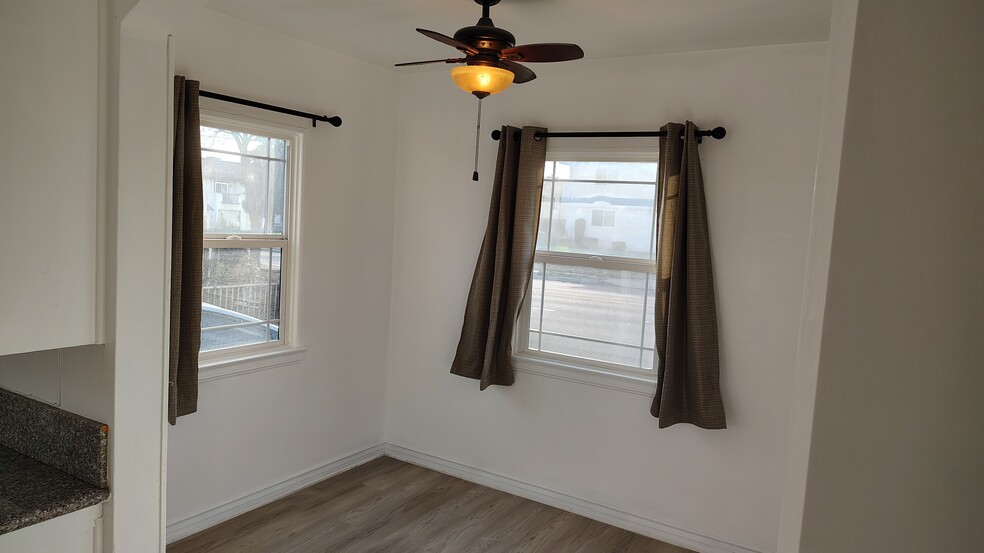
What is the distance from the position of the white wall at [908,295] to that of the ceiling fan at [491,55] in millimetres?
1733

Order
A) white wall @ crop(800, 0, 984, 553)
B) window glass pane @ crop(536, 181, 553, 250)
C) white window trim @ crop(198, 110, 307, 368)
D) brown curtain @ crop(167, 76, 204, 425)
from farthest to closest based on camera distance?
1. window glass pane @ crop(536, 181, 553, 250)
2. white window trim @ crop(198, 110, 307, 368)
3. brown curtain @ crop(167, 76, 204, 425)
4. white wall @ crop(800, 0, 984, 553)

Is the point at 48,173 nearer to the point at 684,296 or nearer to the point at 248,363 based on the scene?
the point at 248,363

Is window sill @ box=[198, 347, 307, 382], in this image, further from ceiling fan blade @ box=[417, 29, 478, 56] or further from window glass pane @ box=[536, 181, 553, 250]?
ceiling fan blade @ box=[417, 29, 478, 56]

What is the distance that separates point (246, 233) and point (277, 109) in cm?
68

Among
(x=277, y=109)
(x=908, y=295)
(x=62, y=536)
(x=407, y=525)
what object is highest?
(x=277, y=109)

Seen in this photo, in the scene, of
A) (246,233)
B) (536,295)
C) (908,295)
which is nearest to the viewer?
(908,295)

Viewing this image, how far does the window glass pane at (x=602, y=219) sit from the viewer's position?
11.5 feet

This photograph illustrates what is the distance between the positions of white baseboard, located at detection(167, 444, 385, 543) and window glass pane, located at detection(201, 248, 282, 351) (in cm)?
85

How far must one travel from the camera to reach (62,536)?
1662mm

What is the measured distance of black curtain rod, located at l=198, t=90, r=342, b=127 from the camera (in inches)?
118

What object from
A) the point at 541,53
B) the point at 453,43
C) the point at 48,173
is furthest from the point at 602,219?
the point at 48,173

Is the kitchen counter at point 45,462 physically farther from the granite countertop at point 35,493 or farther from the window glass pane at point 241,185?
the window glass pane at point 241,185

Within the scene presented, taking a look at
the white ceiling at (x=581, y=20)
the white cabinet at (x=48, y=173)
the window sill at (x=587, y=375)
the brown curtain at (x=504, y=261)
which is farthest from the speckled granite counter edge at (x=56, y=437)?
the window sill at (x=587, y=375)

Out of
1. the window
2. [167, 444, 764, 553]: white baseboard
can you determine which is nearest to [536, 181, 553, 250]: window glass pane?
the window
